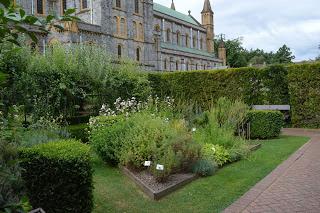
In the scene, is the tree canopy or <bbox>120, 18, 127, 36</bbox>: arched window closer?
<bbox>120, 18, 127, 36</bbox>: arched window

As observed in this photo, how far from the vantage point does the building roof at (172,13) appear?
6086 cm

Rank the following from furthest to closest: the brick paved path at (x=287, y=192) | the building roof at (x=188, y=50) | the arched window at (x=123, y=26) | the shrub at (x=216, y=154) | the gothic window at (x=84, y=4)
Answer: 1. the building roof at (x=188, y=50)
2. the arched window at (x=123, y=26)
3. the gothic window at (x=84, y=4)
4. the shrub at (x=216, y=154)
5. the brick paved path at (x=287, y=192)

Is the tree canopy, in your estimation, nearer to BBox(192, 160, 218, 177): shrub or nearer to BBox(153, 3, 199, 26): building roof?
BBox(153, 3, 199, 26): building roof

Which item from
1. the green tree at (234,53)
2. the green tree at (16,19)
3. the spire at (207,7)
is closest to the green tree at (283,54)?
the green tree at (234,53)

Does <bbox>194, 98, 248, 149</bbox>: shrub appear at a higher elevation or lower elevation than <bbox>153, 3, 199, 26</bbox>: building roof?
lower

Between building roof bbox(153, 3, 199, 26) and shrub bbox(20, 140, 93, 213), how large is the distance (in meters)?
54.9

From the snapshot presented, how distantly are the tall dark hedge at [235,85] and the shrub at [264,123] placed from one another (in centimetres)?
473

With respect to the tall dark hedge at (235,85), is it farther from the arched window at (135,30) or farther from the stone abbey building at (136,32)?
the arched window at (135,30)

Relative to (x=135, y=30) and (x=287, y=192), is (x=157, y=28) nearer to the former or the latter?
(x=135, y=30)

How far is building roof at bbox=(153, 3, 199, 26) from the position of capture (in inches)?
2396

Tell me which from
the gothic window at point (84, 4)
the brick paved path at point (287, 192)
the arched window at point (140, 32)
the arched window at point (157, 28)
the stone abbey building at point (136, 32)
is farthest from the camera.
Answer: the arched window at point (157, 28)

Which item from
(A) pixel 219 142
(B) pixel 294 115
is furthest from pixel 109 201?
Answer: (B) pixel 294 115

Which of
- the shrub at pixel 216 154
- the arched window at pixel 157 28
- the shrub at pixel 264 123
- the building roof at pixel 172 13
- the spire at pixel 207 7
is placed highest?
the spire at pixel 207 7

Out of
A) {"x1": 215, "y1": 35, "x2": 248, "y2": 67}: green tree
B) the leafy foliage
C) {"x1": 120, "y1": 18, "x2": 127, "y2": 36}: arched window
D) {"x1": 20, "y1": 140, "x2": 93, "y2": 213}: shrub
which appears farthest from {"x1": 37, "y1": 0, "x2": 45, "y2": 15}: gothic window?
{"x1": 215, "y1": 35, "x2": 248, "y2": 67}: green tree
